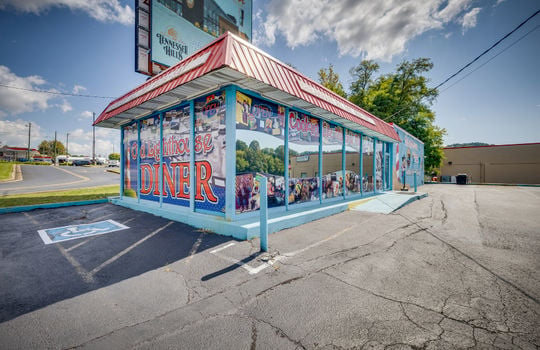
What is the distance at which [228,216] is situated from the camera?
5477 mm

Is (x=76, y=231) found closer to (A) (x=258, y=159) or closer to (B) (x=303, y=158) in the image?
(A) (x=258, y=159)

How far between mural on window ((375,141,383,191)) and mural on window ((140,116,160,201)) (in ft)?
39.6

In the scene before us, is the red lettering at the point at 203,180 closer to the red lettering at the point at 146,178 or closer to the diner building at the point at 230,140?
the diner building at the point at 230,140

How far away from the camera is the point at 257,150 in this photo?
6270 mm

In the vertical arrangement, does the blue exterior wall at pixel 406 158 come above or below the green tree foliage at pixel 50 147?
below

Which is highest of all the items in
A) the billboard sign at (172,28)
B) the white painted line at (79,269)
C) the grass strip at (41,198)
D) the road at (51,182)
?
the billboard sign at (172,28)

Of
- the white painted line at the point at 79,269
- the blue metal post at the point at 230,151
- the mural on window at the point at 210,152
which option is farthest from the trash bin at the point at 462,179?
the white painted line at the point at 79,269

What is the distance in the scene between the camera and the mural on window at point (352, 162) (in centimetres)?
1053

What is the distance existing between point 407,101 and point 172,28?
32.4 m

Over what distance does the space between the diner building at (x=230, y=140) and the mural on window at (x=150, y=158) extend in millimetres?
37

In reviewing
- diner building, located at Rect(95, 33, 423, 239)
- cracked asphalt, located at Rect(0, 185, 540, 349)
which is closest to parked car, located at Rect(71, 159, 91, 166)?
diner building, located at Rect(95, 33, 423, 239)

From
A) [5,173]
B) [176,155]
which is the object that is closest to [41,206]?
[176,155]

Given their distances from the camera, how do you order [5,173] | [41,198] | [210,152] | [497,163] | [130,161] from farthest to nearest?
[497,163] < [5,173] < [41,198] < [130,161] < [210,152]

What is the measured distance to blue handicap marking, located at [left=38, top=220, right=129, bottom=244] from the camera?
5082 millimetres
